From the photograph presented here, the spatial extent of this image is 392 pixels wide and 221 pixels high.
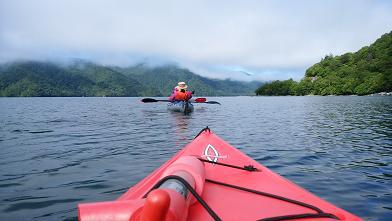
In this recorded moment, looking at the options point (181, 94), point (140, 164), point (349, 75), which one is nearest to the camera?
point (140, 164)

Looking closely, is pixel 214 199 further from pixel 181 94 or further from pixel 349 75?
pixel 349 75

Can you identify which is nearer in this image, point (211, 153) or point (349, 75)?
point (211, 153)

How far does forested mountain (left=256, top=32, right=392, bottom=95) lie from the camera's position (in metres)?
128

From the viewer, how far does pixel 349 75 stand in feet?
506

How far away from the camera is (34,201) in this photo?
6656 millimetres

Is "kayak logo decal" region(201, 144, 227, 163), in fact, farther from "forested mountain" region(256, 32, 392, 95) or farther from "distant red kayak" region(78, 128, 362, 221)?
"forested mountain" region(256, 32, 392, 95)

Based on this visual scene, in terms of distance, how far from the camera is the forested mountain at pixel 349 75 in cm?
12850

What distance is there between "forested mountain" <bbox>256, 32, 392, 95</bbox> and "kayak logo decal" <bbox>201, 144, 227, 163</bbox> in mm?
130511

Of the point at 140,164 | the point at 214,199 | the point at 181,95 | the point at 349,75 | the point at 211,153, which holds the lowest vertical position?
the point at 140,164

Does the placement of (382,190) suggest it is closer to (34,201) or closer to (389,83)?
(34,201)

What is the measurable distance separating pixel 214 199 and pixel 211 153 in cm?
278

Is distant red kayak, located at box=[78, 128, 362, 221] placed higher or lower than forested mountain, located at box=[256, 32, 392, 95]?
lower

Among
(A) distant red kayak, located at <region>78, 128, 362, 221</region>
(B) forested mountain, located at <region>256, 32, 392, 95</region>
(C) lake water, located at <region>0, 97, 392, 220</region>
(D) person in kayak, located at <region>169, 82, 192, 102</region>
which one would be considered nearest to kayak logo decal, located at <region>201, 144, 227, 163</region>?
(A) distant red kayak, located at <region>78, 128, 362, 221</region>

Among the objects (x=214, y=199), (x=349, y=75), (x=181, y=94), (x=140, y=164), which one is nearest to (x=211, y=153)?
(x=214, y=199)
